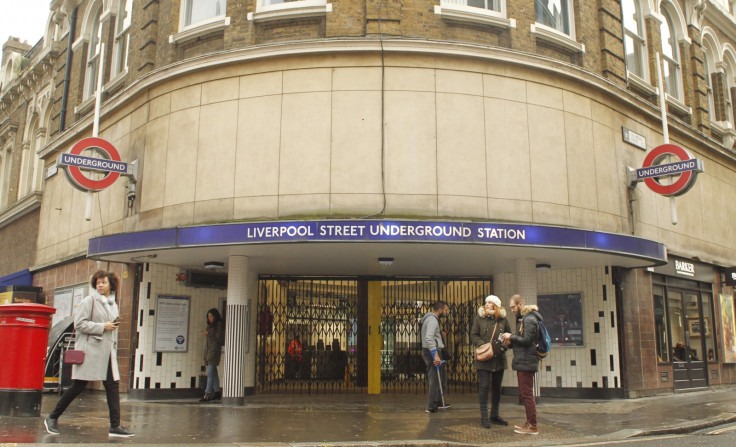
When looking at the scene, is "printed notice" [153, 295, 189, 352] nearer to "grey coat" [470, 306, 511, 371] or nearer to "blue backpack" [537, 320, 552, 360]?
"grey coat" [470, 306, 511, 371]

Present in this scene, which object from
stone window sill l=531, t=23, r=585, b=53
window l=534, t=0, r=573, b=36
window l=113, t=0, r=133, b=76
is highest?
window l=113, t=0, r=133, b=76

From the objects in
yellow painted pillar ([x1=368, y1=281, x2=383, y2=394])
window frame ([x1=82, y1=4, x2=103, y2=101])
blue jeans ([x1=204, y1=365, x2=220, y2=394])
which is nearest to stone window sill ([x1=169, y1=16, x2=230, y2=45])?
window frame ([x1=82, y1=4, x2=103, y2=101])

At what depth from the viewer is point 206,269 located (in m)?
14.4

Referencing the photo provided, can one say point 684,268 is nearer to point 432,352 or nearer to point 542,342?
point 432,352

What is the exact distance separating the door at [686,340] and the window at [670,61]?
5561 mm

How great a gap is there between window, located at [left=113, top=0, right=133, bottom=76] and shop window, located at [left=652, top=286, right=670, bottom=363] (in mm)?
13754

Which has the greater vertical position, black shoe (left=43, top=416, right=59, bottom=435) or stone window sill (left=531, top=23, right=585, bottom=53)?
stone window sill (left=531, top=23, right=585, bottom=53)

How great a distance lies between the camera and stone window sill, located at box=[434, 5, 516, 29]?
12711 millimetres

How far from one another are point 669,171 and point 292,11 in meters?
8.22

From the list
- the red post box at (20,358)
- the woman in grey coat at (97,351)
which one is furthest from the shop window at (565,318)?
the red post box at (20,358)

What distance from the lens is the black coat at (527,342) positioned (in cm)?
839

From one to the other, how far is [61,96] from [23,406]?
13.4m

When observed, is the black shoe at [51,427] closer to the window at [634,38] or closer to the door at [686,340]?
the door at [686,340]

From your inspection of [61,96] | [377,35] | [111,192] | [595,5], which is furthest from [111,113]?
[595,5]
